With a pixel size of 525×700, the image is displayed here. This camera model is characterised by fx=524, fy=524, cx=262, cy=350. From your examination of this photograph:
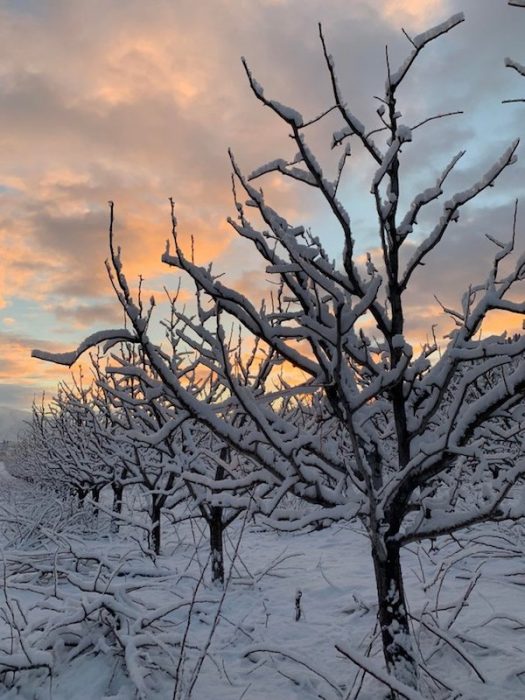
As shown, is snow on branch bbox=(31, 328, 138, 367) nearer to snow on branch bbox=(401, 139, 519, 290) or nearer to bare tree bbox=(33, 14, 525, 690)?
bare tree bbox=(33, 14, 525, 690)

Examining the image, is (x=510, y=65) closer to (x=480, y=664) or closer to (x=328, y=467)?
(x=328, y=467)

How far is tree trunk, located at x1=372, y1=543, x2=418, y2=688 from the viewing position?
9.60ft

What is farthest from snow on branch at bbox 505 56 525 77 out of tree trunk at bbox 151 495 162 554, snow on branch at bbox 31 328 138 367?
tree trunk at bbox 151 495 162 554

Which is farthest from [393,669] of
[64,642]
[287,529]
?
[64,642]

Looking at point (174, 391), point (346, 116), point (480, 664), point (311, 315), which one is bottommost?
point (480, 664)

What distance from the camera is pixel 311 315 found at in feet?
9.47

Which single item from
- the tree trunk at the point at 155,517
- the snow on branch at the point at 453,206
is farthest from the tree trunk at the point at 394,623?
the tree trunk at the point at 155,517

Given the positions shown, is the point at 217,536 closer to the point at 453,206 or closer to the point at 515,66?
the point at 453,206

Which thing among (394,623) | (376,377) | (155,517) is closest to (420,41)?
(376,377)

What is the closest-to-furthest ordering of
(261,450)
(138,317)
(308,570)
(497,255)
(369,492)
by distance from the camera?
(369,492), (138,317), (261,450), (497,255), (308,570)

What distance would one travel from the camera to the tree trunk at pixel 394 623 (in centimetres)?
293

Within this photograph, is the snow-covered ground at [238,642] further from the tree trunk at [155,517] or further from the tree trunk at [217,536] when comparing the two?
A: the tree trunk at [155,517]

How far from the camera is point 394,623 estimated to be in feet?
9.66

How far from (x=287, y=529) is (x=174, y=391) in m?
0.89
